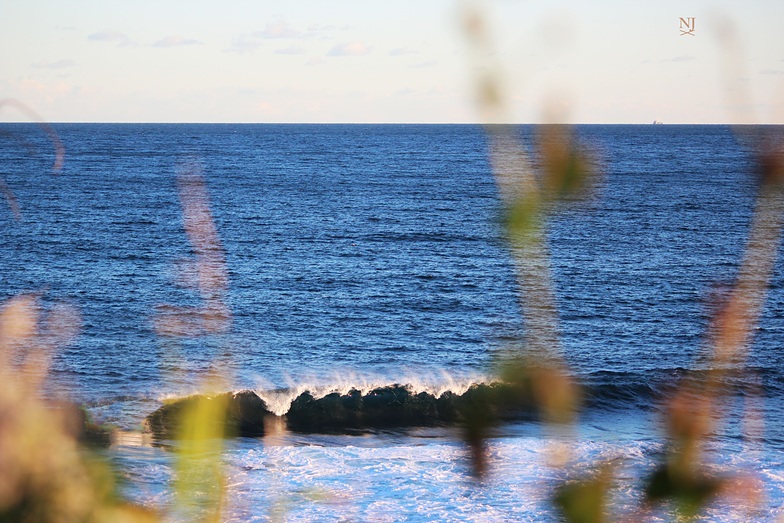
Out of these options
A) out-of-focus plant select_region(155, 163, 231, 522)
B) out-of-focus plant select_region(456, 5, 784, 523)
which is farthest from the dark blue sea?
out-of-focus plant select_region(155, 163, 231, 522)

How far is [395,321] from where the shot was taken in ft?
100

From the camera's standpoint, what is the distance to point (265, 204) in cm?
6650

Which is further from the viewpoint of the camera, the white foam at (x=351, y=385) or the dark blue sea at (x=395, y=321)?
the white foam at (x=351, y=385)

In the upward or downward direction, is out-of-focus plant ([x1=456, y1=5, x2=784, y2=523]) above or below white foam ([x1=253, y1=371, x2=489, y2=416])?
above

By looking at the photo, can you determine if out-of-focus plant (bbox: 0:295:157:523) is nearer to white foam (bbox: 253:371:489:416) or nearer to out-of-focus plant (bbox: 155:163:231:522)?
out-of-focus plant (bbox: 155:163:231:522)

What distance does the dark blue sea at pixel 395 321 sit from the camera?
337 inches

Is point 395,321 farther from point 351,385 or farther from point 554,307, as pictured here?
point 554,307

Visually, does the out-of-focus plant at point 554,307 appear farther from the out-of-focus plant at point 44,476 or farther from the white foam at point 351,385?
the white foam at point 351,385

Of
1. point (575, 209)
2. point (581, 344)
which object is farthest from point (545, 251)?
point (581, 344)

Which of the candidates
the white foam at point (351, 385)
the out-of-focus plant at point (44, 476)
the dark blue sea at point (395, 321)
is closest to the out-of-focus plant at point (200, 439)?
the out-of-focus plant at point (44, 476)

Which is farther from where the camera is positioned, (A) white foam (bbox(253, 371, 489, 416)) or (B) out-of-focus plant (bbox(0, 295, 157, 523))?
(A) white foam (bbox(253, 371, 489, 416))

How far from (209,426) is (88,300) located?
34.2m

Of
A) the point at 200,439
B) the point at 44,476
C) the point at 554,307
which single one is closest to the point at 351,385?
the point at 44,476

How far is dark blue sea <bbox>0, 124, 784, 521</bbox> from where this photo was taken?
8562mm
